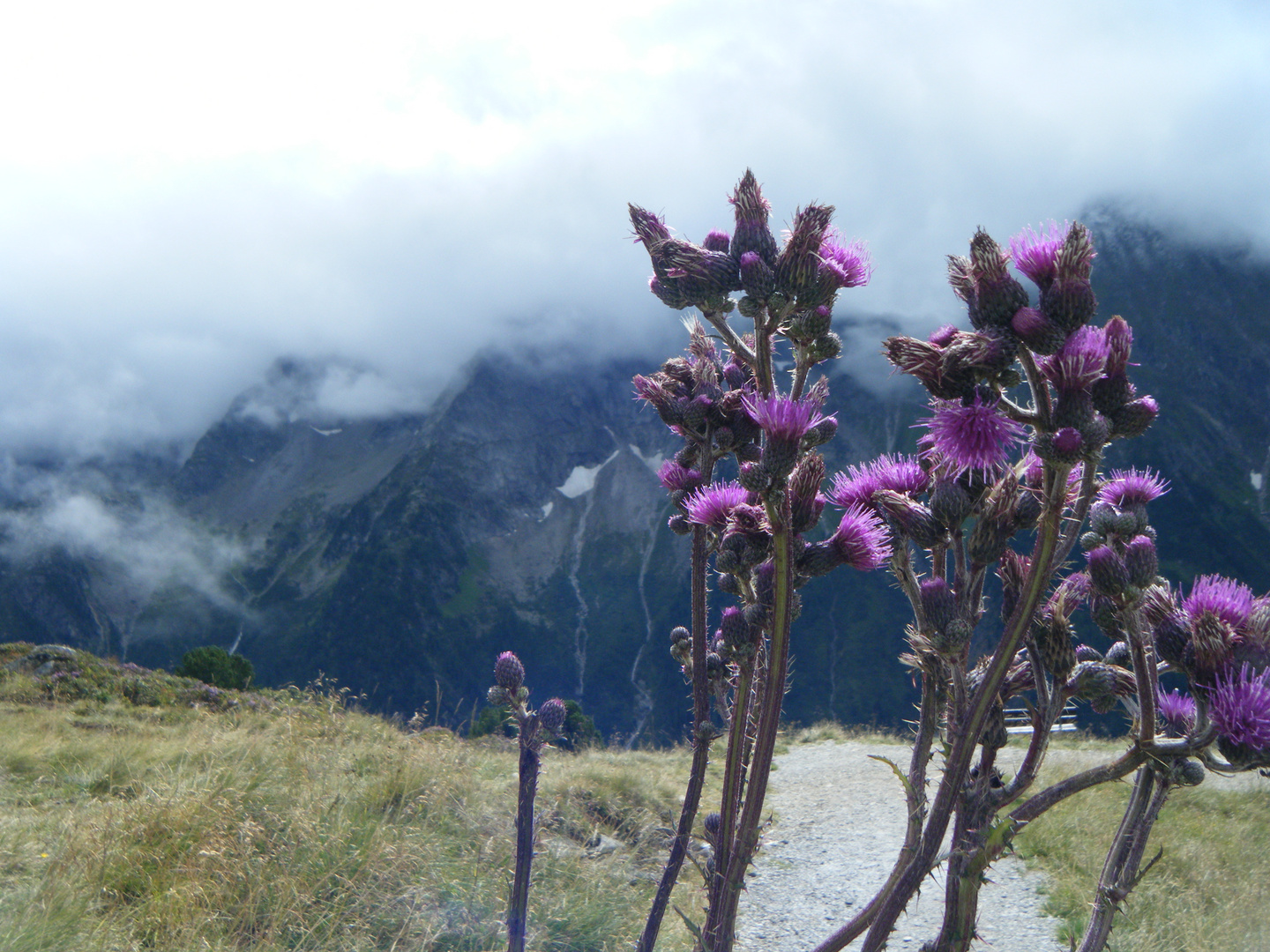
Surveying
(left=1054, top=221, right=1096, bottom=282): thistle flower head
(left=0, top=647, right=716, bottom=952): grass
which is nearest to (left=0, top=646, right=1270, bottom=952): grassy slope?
(left=0, top=647, right=716, bottom=952): grass

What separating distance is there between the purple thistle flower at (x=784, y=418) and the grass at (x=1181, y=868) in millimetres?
4695

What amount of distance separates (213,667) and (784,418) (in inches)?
2029

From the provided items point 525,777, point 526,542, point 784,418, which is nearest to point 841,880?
point 525,777

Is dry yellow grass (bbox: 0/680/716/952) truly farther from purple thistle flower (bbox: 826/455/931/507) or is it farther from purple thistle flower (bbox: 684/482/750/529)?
purple thistle flower (bbox: 826/455/931/507)

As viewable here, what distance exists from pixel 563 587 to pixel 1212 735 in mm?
153700

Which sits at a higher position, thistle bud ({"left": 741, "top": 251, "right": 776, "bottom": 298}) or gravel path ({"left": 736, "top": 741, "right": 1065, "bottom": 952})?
thistle bud ({"left": 741, "top": 251, "right": 776, "bottom": 298})

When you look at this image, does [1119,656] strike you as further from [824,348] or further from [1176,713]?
[824,348]

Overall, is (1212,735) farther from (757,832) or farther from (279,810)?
(279,810)

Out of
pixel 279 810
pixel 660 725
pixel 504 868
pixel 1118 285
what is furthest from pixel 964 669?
pixel 1118 285

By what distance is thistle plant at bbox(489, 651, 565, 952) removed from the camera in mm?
2406

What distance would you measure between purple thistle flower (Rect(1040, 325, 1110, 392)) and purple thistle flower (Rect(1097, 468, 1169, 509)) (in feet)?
1.35

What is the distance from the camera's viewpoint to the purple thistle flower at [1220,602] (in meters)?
1.51

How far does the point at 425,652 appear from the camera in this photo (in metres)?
140

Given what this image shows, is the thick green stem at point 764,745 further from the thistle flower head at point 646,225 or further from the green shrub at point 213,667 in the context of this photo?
A: the green shrub at point 213,667
